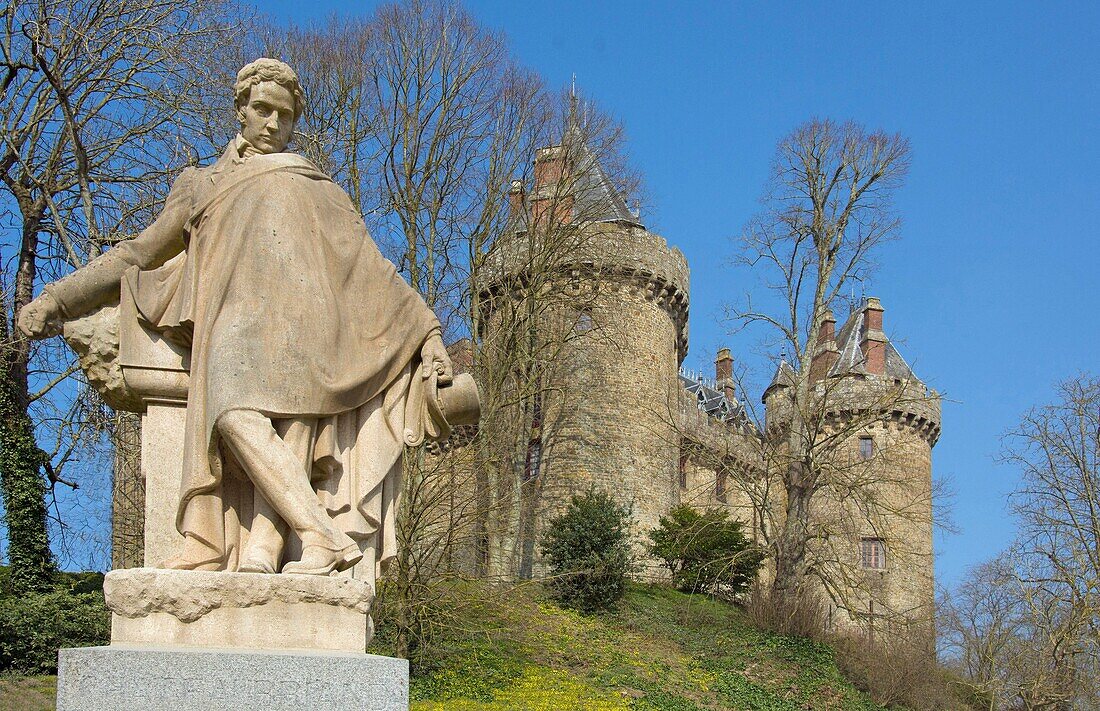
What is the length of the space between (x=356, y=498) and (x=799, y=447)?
99.6 feet

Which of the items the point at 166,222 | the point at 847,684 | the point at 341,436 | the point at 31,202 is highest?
the point at 31,202

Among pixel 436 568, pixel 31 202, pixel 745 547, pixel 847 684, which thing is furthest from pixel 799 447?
pixel 31 202

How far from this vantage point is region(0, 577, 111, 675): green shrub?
53.0 feet

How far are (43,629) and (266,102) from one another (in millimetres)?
13760

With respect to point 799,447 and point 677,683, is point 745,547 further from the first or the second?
point 677,683

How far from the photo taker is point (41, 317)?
4.39 meters

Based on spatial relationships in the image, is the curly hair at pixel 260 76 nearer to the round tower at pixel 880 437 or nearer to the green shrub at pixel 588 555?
the green shrub at pixel 588 555

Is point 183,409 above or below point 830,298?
below

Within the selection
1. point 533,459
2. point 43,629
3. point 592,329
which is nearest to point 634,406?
point 533,459

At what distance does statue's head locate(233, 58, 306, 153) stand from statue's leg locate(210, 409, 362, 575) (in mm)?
1218

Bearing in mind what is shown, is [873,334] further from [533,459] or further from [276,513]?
[276,513]

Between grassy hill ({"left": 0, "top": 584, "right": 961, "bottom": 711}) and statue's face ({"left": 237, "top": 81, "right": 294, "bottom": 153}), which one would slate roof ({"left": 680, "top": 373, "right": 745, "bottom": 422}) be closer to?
grassy hill ({"left": 0, "top": 584, "right": 961, "bottom": 711})

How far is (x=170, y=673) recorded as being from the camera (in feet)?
11.7

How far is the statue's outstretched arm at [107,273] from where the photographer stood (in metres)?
4.43
